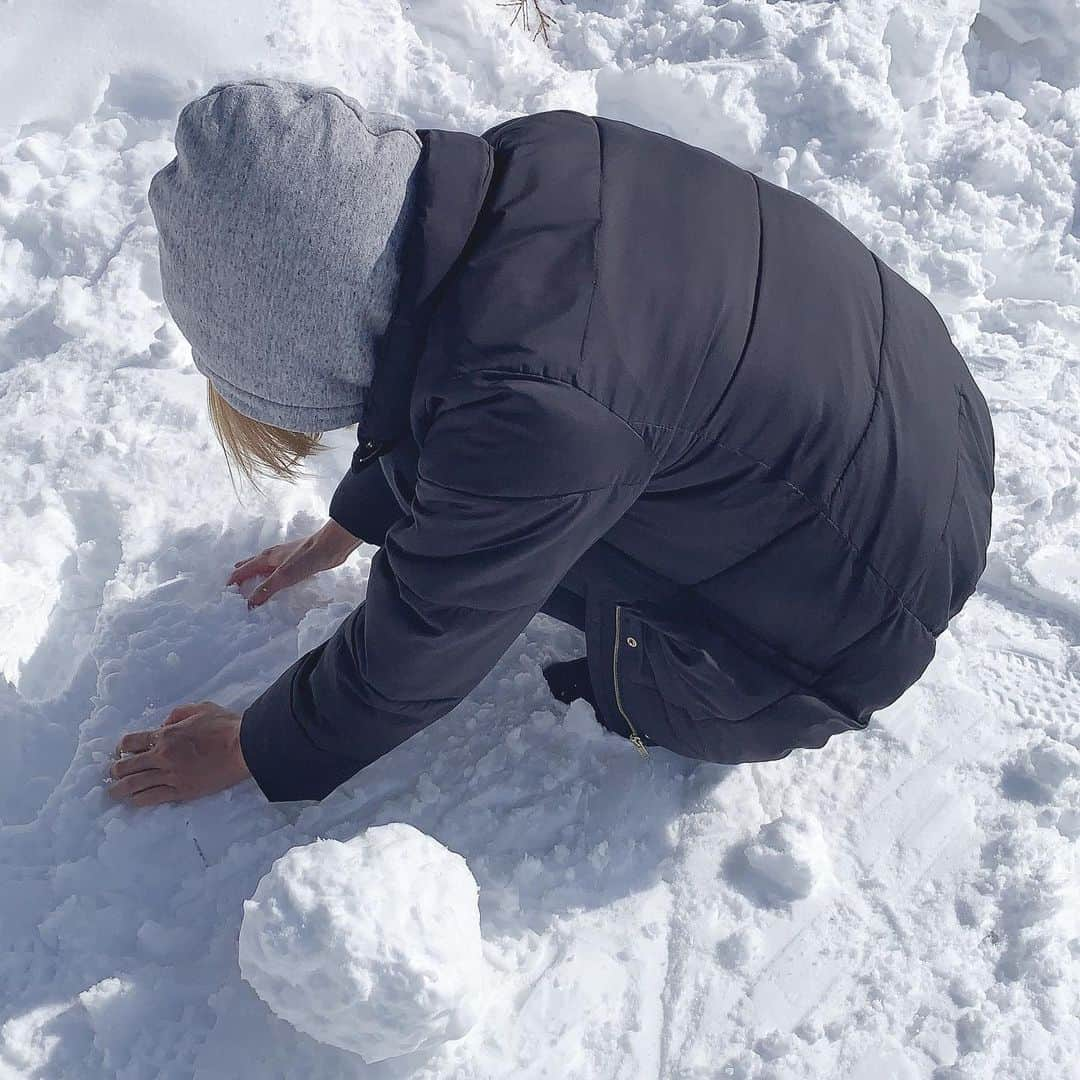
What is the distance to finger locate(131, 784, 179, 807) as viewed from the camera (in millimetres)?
1665

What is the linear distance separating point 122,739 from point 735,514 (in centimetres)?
116

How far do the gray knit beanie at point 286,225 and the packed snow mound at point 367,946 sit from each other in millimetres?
690

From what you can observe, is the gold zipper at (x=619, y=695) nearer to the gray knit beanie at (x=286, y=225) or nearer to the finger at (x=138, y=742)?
the gray knit beanie at (x=286, y=225)

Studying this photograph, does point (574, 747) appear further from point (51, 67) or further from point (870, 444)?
point (51, 67)

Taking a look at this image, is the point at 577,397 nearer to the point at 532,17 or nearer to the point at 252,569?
the point at 252,569

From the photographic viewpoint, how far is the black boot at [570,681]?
5.98ft

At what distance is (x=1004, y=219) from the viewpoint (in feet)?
8.86

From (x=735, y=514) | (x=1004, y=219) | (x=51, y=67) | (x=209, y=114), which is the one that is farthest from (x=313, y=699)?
(x=1004, y=219)

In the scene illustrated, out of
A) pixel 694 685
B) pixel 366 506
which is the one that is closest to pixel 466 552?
pixel 694 685

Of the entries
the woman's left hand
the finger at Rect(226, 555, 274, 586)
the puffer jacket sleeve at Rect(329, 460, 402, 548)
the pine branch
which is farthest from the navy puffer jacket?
the pine branch

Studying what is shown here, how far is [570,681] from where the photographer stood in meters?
1.84

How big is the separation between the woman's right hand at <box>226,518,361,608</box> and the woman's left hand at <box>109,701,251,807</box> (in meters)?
0.36

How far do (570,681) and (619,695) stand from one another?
0.69 feet

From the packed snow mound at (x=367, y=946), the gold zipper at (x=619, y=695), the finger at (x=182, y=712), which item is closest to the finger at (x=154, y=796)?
the finger at (x=182, y=712)
